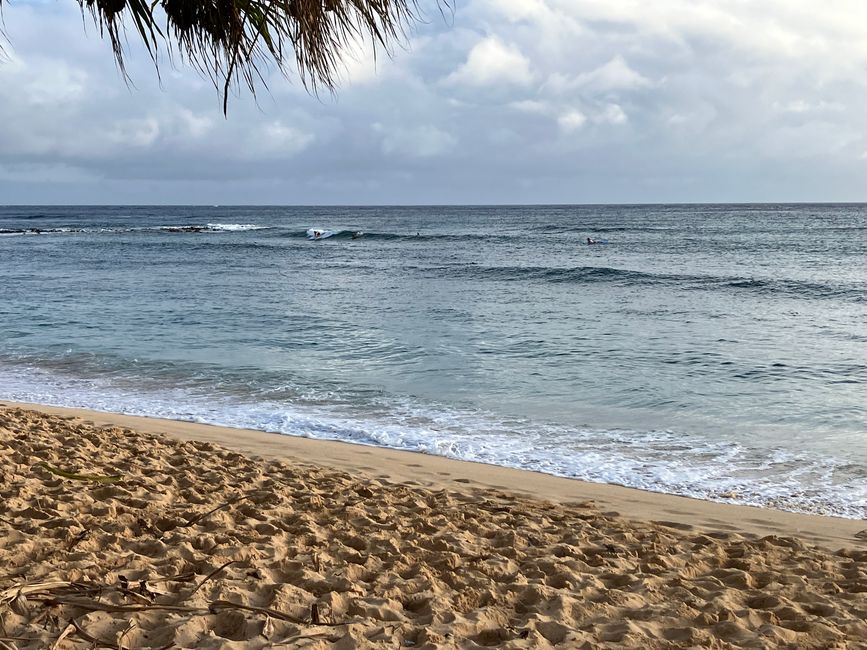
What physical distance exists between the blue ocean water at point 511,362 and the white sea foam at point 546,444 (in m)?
0.03

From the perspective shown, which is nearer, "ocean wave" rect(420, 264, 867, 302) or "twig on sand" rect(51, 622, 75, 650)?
"twig on sand" rect(51, 622, 75, 650)

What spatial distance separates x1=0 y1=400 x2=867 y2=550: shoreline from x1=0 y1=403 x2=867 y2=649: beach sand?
4cm

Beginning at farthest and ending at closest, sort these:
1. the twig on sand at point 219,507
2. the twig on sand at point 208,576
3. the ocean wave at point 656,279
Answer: the ocean wave at point 656,279, the twig on sand at point 219,507, the twig on sand at point 208,576

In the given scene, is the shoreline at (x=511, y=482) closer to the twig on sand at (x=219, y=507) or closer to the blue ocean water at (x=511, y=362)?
the blue ocean water at (x=511, y=362)

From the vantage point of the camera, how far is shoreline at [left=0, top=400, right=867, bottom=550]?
16.7ft

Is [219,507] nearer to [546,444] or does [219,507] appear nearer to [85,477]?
[85,477]

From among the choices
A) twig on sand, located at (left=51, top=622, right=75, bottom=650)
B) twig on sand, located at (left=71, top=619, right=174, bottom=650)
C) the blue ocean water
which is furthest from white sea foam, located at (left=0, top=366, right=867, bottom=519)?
twig on sand, located at (left=51, top=622, right=75, bottom=650)

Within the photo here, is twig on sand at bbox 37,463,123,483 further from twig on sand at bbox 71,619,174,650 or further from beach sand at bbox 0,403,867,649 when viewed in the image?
twig on sand at bbox 71,619,174,650

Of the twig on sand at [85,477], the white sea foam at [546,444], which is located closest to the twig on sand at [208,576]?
the twig on sand at [85,477]

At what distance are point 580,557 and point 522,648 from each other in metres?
1.27

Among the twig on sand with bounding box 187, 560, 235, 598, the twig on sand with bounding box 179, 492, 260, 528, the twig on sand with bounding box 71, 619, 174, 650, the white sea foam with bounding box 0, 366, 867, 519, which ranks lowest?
the white sea foam with bounding box 0, 366, 867, 519

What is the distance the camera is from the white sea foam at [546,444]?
20.2 ft

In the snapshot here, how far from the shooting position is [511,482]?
20.0 ft

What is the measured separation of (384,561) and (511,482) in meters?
2.47
